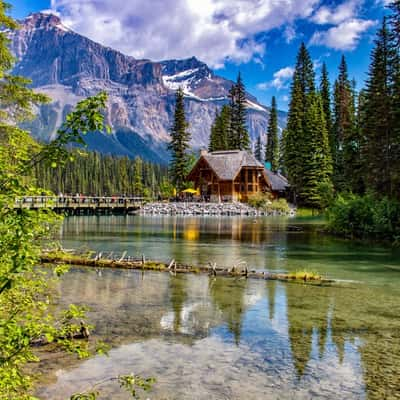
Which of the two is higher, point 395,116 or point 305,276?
point 395,116

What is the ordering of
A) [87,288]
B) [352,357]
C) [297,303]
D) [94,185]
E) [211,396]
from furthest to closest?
[94,185] → [87,288] → [297,303] → [352,357] → [211,396]

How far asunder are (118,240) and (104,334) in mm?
18932

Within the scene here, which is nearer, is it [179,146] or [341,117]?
[341,117]

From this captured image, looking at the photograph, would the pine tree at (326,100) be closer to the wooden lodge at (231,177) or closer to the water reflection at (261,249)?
the wooden lodge at (231,177)

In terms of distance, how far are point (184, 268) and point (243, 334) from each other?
7.79m

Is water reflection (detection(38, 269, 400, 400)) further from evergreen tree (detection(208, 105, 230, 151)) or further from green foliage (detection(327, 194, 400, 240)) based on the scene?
evergreen tree (detection(208, 105, 230, 151))

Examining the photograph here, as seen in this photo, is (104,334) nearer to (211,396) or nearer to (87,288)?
(211,396)

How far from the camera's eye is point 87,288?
47.5ft

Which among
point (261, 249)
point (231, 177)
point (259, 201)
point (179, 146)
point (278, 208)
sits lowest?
point (261, 249)

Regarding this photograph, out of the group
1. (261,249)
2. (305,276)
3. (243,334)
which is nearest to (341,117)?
(261,249)

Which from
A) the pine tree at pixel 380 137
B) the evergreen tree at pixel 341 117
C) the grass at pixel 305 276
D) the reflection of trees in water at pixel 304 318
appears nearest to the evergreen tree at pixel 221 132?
the evergreen tree at pixel 341 117

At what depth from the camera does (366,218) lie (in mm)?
31281

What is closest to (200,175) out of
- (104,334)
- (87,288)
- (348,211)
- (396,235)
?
(348,211)

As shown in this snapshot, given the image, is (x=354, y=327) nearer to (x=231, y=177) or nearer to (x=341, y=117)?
(x=231, y=177)
